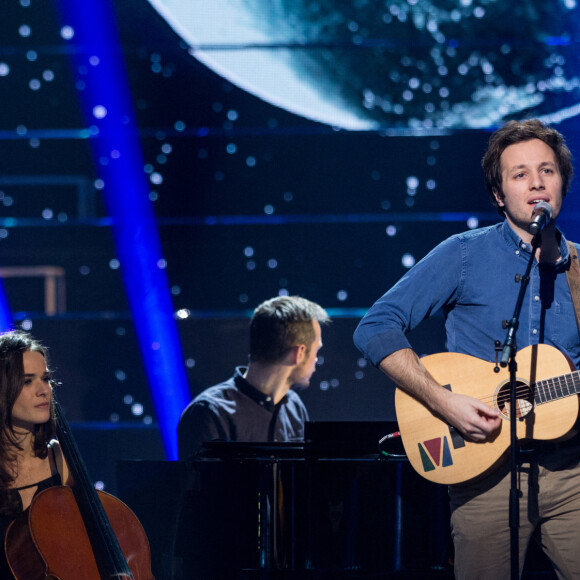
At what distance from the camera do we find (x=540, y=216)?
82.4 inches

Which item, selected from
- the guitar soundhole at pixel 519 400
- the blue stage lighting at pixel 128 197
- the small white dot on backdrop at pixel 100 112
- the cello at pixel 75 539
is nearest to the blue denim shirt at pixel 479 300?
the guitar soundhole at pixel 519 400

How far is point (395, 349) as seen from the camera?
2340 mm

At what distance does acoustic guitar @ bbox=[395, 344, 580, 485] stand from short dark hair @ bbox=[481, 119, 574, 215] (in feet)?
1.81

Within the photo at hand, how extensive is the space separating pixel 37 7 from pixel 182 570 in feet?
12.5

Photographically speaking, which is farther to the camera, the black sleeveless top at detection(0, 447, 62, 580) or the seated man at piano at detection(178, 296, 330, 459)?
the seated man at piano at detection(178, 296, 330, 459)

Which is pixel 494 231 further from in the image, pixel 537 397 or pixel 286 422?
pixel 286 422

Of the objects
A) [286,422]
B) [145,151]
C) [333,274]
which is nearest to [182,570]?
[286,422]

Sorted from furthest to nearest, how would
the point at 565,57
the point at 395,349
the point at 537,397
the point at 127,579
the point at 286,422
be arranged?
the point at 565,57 < the point at 286,422 < the point at 127,579 < the point at 395,349 < the point at 537,397

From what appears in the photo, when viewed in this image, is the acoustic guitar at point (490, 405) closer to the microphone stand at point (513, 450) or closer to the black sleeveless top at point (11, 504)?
the microphone stand at point (513, 450)

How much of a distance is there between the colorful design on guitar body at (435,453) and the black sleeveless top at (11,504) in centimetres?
142

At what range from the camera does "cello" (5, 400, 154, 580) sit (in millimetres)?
2615

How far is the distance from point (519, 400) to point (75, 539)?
1521 millimetres

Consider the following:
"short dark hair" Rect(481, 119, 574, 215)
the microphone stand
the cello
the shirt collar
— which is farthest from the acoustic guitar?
the cello

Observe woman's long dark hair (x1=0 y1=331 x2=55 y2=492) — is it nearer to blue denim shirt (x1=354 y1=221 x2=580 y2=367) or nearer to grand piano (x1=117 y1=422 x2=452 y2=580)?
grand piano (x1=117 y1=422 x2=452 y2=580)
